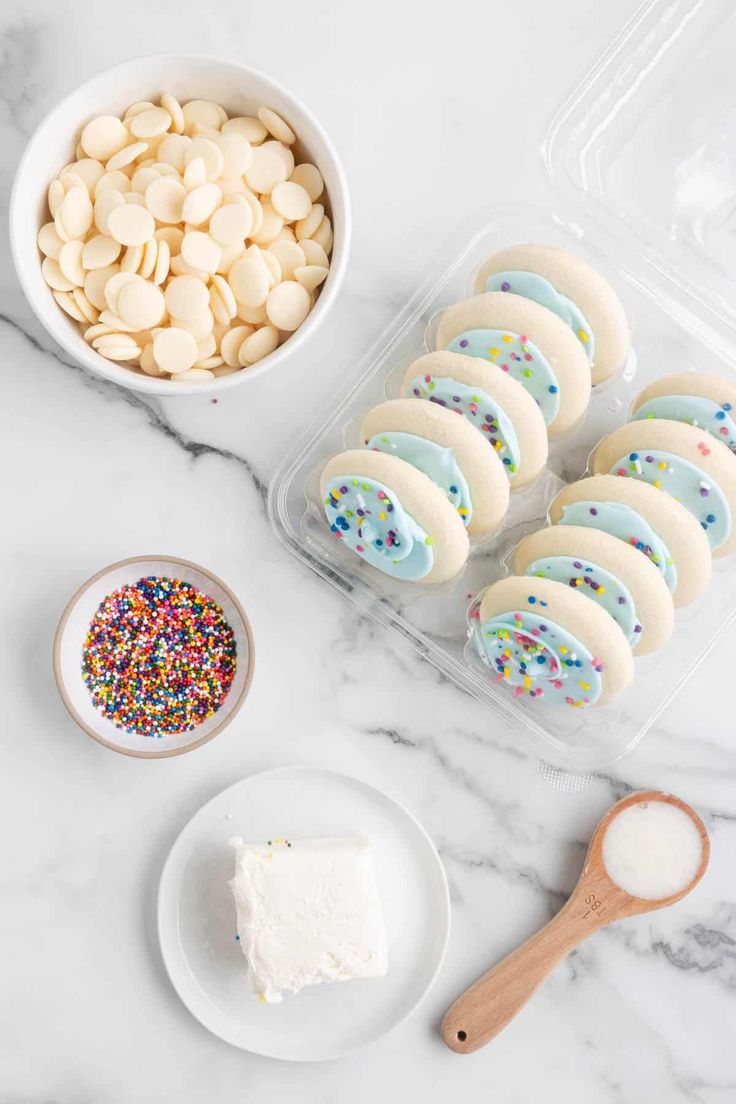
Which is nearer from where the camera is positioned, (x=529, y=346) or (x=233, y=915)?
(x=529, y=346)

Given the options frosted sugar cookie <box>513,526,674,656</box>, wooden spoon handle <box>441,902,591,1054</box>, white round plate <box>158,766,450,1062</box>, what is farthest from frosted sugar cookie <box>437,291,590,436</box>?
wooden spoon handle <box>441,902,591,1054</box>

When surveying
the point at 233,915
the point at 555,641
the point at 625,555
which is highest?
the point at 625,555

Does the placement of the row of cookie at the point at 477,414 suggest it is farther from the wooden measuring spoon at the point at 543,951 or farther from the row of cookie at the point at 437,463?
the wooden measuring spoon at the point at 543,951

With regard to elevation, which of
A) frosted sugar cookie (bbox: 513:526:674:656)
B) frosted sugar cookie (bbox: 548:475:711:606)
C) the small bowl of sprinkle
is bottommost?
the small bowl of sprinkle

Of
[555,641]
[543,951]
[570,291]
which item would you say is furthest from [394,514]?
[543,951]

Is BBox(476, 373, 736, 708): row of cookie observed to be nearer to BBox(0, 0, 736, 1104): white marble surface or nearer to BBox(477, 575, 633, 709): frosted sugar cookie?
BBox(477, 575, 633, 709): frosted sugar cookie

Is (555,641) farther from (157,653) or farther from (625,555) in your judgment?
(157,653)

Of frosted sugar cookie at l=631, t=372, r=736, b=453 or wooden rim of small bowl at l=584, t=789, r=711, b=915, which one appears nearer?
frosted sugar cookie at l=631, t=372, r=736, b=453

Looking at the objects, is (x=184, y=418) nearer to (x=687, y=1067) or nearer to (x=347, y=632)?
(x=347, y=632)
